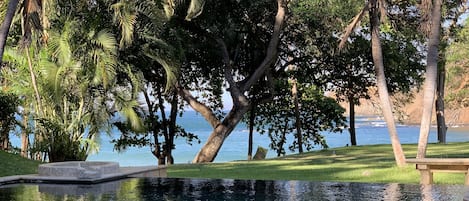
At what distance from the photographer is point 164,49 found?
59.8 ft

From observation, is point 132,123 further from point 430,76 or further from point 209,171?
point 430,76

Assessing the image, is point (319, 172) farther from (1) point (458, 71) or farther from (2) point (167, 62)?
(1) point (458, 71)

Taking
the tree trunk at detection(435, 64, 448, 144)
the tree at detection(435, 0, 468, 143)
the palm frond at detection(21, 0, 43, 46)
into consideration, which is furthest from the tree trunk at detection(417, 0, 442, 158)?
the tree trunk at detection(435, 64, 448, 144)

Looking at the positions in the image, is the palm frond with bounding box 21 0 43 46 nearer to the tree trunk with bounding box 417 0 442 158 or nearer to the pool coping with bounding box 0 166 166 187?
the pool coping with bounding box 0 166 166 187

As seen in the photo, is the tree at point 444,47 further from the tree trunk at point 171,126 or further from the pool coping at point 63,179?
the pool coping at point 63,179

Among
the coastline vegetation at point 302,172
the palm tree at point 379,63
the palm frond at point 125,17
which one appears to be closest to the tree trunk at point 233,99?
the coastline vegetation at point 302,172

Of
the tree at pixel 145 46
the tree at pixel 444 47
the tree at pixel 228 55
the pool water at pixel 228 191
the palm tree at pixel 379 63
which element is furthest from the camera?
the tree at pixel 444 47

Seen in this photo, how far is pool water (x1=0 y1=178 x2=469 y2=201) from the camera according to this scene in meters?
8.34

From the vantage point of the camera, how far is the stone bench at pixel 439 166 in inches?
387

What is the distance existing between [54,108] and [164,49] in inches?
159

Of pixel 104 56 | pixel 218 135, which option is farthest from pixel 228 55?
pixel 104 56

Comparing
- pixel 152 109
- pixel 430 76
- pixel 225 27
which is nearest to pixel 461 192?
pixel 430 76

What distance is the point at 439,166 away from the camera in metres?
10.2

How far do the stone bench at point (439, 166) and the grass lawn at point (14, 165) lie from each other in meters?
9.10
